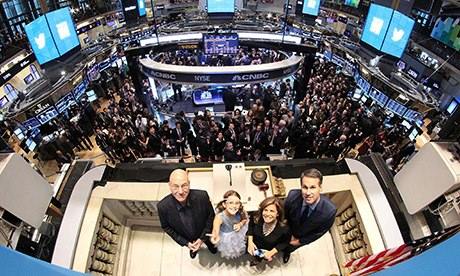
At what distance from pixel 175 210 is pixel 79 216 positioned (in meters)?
1.35

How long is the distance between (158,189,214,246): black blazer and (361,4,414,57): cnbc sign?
846 centimetres

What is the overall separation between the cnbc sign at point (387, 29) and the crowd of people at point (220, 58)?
11.1 feet

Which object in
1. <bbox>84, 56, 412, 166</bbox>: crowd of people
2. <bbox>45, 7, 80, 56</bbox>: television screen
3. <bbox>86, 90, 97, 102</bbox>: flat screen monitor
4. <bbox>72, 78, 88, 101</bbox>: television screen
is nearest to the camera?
<bbox>84, 56, 412, 166</bbox>: crowd of people

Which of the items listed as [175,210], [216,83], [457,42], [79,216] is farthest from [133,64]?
[457,42]

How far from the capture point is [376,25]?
8.78 meters

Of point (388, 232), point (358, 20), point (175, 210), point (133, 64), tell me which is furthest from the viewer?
point (358, 20)

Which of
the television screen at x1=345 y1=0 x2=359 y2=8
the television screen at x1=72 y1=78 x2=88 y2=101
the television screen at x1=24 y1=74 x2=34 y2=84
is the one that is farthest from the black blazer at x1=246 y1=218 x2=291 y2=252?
the television screen at x1=345 y1=0 x2=359 y2=8

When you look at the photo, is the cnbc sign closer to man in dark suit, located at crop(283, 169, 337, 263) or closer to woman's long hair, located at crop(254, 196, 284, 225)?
man in dark suit, located at crop(283, 169, 337, 263)

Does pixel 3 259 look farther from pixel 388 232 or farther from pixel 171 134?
pixel 171 134

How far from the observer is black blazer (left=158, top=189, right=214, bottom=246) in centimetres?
271

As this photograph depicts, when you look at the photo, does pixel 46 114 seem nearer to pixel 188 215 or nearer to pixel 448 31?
pixel 188 215

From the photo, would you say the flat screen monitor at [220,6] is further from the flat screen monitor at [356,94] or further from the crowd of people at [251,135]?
the flat screen monitor at [356,94]

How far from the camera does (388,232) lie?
3.02 metres

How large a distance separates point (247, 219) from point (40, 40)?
911 centimetres
